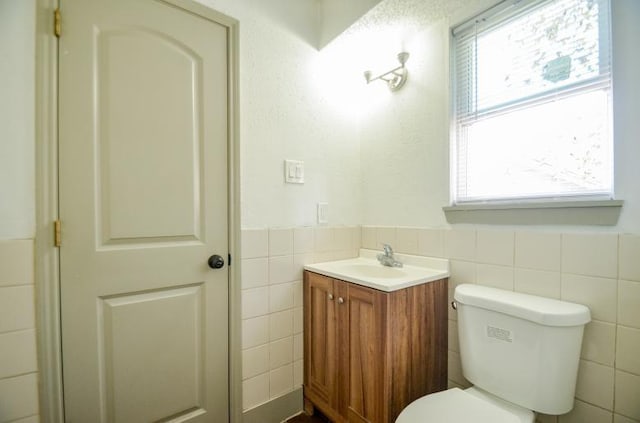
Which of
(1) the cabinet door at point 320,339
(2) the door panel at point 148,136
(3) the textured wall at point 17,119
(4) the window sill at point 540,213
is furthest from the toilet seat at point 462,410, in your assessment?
(3) the textured wall at point 17,119

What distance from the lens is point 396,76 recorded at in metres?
1.71

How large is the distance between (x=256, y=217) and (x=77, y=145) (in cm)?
79

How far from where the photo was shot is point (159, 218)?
4.08 ft

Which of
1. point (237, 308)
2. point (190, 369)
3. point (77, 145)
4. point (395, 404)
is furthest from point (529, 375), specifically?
point (77, 145)

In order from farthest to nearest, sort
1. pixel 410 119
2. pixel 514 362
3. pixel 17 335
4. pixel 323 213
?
1. pixel 323 213
2. pixel 410 119
3. pixel 514 362
4. pixel 17 335

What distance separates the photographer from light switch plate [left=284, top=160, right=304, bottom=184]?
1.61 metres

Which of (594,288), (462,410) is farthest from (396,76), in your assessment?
(462,410)

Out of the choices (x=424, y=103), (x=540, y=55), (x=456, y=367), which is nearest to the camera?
(x=540, y=55)

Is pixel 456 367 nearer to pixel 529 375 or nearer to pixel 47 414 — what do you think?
pixel 529 375

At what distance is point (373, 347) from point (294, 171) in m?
1.01

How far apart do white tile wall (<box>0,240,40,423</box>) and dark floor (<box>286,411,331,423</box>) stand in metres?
1.14

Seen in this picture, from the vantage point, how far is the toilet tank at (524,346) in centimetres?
99

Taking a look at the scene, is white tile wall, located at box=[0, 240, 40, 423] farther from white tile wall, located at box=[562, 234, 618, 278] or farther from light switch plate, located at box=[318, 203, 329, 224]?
white tile wall, located at box=[562, 234, 618, 278]

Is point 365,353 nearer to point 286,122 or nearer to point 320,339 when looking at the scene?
point 320,339
